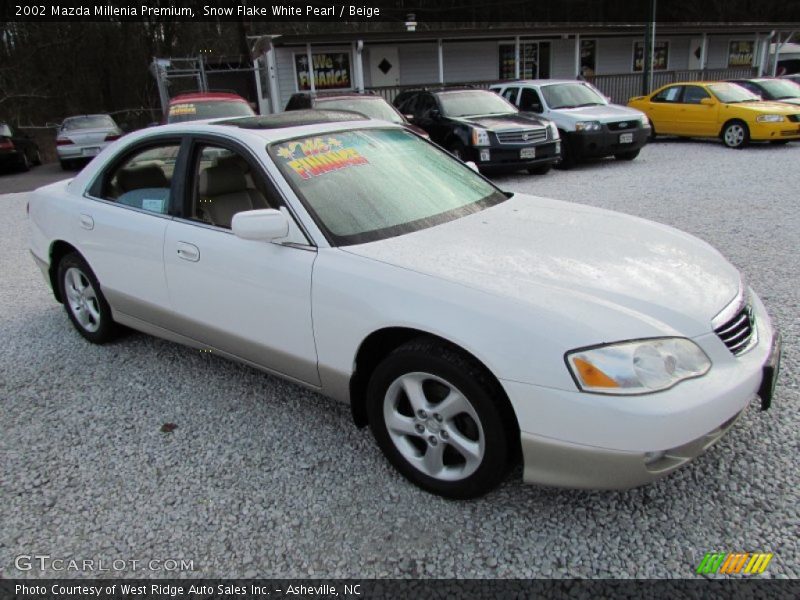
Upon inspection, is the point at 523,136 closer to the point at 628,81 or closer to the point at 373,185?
the point at 373,185

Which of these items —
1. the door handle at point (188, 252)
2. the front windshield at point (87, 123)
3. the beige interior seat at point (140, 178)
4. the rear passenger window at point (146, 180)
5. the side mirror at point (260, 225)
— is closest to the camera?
the side mirror at point (260, 225)

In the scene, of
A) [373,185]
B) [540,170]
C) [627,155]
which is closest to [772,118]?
[627,155]

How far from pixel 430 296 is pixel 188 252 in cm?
154

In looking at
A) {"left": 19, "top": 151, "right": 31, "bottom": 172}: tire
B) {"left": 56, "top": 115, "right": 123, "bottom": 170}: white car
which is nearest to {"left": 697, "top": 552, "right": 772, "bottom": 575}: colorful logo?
{"left": 56, "top": 115, "right": 123, "bottom": 170}: white car

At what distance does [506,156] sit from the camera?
35.5ft

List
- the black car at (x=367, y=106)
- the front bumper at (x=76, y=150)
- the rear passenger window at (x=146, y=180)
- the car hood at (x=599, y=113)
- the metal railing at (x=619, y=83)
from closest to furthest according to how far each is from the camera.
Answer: the rear passenger window at (x=146, y=180)
the black car at (x=367, y=106)
the car hood at (x=599, y=113)
the front bumper at (x=76, y=150)
the metal railing at (x=619, y=83)

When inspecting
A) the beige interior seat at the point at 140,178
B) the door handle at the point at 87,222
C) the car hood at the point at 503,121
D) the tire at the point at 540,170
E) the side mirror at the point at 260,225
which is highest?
the beige interior seat at the point at 140,178

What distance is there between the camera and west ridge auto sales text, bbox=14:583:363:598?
223cm

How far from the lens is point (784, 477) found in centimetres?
262

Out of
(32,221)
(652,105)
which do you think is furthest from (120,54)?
(32,221)

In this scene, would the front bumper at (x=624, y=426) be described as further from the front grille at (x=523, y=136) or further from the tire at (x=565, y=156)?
the tire at (x=565, y=156)

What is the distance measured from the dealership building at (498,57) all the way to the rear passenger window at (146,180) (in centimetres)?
1634

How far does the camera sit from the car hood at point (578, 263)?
2355 millimetres

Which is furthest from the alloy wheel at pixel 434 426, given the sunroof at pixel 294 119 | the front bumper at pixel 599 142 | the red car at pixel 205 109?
the front bumper at pixel 599 142
